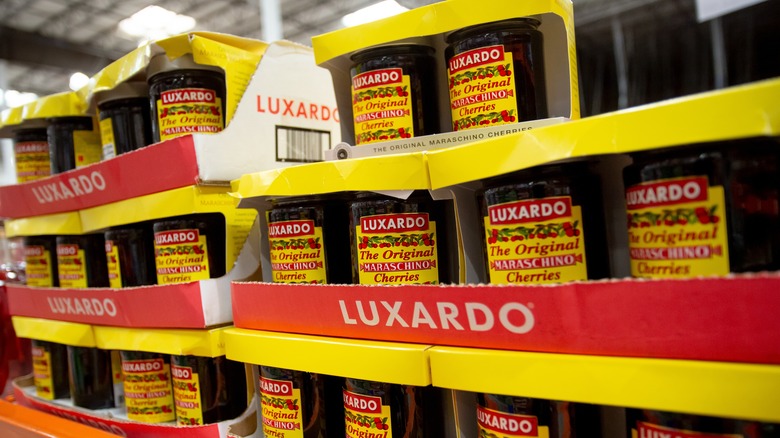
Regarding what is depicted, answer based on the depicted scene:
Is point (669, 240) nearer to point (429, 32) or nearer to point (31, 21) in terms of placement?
point (429, 32)

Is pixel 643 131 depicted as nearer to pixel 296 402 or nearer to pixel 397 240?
pixel 397 240

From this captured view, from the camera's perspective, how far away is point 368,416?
824 millimetres

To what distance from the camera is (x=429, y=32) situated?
0.86 metres

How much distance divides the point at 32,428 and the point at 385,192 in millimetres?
866

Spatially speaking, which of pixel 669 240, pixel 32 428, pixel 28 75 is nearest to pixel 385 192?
pixel 669 240

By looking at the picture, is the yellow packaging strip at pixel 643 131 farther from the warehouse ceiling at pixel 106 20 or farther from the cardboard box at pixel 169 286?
the warehouse ceiling at pixel 106 20

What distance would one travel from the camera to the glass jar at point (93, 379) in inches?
52.2

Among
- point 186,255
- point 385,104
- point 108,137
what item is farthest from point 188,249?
point 385,104

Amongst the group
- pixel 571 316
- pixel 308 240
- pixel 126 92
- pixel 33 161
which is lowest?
pixel 571 316

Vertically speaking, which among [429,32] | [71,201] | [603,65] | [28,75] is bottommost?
[71,201]

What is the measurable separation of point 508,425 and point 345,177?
16.7 inches

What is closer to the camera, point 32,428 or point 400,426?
point 400,426

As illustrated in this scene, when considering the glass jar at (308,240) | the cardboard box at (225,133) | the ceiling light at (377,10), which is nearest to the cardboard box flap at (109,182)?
the cardboard box at (225,133)

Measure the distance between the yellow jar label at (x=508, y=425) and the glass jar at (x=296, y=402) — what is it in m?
0.31
